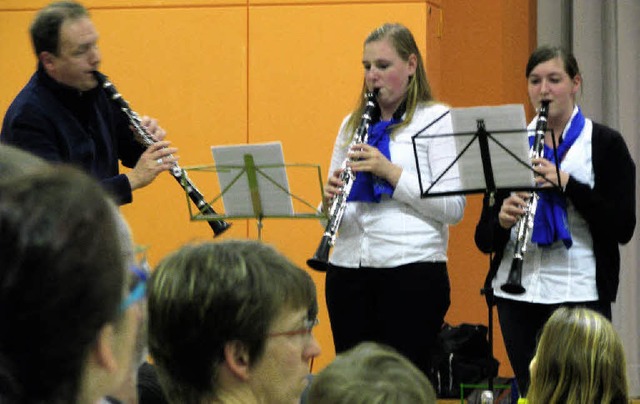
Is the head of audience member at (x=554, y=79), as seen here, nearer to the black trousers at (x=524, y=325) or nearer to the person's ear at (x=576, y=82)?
the person's ear at (x=576, y=82)

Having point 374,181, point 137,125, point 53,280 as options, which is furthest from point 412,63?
point 53,280

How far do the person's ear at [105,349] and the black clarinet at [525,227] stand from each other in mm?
2739

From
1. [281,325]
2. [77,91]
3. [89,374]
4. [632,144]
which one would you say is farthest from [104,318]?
[632,144]

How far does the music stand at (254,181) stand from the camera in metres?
3.51

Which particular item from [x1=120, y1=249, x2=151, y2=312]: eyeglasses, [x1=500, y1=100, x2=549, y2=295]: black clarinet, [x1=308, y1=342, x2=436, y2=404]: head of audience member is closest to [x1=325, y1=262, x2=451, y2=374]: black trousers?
[x1=500, y1=100, x2=549, y2=295]: black clarinet

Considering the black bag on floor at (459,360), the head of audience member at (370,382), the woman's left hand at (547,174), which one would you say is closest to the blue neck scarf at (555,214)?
the woman's left hand at (547,174)

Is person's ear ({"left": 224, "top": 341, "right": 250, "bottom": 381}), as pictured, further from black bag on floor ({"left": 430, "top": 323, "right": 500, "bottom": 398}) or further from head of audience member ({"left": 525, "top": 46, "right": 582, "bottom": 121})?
black bag on floor ({"left": 430, "top": 323, "right": 500, "bottom": 398})

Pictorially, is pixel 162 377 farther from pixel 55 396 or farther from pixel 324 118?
pixel 324 118

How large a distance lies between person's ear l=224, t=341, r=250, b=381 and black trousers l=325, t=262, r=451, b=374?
76.8 inches

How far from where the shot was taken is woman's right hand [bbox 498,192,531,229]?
3504mm

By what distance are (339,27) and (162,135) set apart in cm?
158

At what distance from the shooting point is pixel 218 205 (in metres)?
4.84

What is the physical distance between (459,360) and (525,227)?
132 cm

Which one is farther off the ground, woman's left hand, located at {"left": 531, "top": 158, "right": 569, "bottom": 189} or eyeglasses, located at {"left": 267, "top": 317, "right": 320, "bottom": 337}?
woman's left hand, located at {"left": 531, "top": 158, "right": 569, "bottom": 189}
